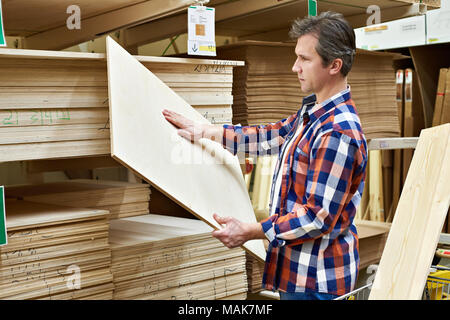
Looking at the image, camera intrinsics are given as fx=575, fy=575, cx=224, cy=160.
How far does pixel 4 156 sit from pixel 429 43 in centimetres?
377

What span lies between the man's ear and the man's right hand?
53 cm

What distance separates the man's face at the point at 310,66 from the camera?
79.8 inches

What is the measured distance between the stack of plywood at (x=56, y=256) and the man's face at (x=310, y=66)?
3.01 ft

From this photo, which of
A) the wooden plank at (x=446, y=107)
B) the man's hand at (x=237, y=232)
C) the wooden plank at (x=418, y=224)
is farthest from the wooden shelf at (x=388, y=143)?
the man's hand at (x=237, y=232)

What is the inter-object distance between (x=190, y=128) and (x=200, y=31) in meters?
0.42

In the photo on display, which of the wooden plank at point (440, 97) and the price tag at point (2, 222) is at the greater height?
the wooden plank at point (440, 97)

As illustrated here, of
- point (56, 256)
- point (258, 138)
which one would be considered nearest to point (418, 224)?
point (258, 138)

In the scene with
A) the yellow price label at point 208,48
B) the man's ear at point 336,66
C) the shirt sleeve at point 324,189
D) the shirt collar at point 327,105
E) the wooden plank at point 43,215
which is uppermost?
the yellow price label at point 208,48

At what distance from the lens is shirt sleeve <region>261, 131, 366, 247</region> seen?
1900mm

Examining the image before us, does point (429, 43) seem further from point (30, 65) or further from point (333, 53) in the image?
point (30, 65)

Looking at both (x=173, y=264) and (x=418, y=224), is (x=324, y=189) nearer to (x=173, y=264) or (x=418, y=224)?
(x=418, y=224)

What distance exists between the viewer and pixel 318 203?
1914mm

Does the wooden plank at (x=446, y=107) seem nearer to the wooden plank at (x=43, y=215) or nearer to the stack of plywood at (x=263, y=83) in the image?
the stack of plywood at (x=263, y=83)

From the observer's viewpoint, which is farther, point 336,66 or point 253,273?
point 253,273
